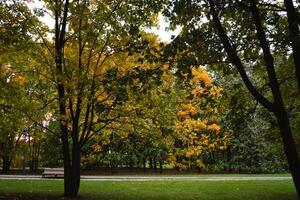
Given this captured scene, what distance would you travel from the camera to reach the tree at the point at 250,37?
696 centimetres

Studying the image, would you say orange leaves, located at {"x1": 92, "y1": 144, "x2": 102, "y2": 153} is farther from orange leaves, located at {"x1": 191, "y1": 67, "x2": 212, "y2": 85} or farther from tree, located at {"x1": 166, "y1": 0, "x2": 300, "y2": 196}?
tree, located at {"x1": 166, "y1": 0, "x2": 300, "y2": 196}

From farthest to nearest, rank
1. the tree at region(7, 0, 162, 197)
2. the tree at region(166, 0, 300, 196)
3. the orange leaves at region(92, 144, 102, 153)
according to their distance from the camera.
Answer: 1. the orange leaves at region(92, 144, 102, 153)
2. the tree at region(7, 0, 162, 197)
3. the tree at region(166, 0, 300, 196)

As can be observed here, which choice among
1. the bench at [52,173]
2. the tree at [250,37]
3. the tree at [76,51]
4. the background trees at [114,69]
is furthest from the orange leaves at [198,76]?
the bench at [52,173]

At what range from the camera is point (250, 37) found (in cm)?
913

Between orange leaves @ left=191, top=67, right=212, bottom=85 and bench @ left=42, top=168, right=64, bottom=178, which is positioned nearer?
orange leaves @ left=191, top=67, right=212, bottom=85

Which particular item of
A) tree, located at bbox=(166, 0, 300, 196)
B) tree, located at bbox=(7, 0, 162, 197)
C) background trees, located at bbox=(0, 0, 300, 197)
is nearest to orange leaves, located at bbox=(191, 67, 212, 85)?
background trees, located at bbox=(0, 0, 300, 197)

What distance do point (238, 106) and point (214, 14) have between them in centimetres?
293

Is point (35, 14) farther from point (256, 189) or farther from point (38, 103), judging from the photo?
point (256, 189)

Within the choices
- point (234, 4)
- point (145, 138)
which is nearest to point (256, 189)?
point (145, 138)

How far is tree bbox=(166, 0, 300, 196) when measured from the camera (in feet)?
22.8

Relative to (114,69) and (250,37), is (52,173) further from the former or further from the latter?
(250,37)

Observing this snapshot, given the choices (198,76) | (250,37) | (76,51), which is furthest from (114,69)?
(198,76)

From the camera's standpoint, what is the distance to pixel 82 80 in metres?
12.6

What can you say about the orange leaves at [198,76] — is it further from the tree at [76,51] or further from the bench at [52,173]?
the bench at [52,173]
